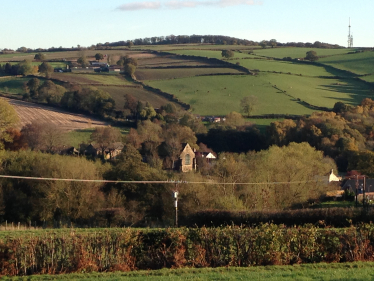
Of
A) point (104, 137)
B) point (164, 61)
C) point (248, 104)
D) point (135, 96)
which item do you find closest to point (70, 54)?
point (164, 61)

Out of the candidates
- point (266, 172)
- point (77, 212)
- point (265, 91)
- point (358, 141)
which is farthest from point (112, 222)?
point (265, 91)

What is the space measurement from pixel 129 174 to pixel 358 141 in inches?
1229

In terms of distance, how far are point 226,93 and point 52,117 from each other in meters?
25.6

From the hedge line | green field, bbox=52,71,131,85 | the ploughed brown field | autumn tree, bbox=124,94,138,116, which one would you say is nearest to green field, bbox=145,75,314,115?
green field, bbox=52,71,131,85

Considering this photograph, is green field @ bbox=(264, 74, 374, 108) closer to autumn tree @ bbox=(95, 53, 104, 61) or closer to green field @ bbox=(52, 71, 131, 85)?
green field @ bbox=(52, 71, 131, 85)

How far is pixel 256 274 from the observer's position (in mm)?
12984

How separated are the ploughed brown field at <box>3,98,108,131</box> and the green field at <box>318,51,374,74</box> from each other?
4568cm

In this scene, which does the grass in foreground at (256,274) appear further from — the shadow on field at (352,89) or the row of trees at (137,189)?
the shadow on field at (352,89)

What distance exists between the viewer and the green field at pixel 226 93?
68.6 m

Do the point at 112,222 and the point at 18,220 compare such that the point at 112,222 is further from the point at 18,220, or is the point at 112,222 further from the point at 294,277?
the point at 294,277

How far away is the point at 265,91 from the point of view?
244 feet

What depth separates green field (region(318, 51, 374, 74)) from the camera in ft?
285

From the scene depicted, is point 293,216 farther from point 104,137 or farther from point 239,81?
point 239,81

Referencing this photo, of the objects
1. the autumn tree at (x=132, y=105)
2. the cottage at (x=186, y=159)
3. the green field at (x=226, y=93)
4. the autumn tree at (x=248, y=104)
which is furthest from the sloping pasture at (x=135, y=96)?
the cottage at (x=186, y=159)
